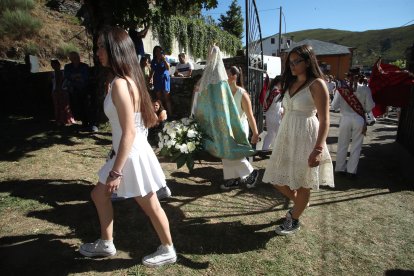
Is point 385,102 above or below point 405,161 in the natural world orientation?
above

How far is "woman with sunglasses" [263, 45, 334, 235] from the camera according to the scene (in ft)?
10.1

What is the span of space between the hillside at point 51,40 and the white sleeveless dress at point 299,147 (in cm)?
1475

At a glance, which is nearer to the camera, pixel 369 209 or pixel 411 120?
pixel 369 209

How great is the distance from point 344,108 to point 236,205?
2948 millimetres

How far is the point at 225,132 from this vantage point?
14.4 ft

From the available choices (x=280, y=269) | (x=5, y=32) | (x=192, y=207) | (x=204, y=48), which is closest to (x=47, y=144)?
(x=192, y=207)

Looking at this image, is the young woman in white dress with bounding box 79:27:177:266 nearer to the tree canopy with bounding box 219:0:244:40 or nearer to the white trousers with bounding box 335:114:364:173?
the white trousers with bounding box 335:114:364:173

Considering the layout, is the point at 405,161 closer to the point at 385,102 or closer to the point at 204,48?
the point at 385,102

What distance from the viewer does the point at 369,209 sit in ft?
14.0

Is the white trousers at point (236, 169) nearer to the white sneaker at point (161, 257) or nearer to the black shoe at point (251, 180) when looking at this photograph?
the black shoe at point (251, 180)

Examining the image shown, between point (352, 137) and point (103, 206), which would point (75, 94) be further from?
point (352, 137)

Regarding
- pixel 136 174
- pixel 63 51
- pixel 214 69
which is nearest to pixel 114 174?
pixel 136 174

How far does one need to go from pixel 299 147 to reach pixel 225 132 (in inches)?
52.4

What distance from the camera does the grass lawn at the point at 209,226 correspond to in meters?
2.96
